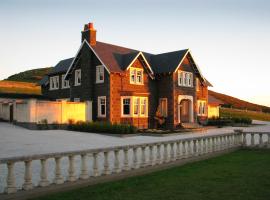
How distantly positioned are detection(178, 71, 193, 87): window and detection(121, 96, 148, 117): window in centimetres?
535

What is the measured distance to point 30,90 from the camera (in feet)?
255

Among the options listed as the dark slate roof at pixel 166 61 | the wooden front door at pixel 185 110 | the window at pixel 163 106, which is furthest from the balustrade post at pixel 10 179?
the wooden front door at pixel 185 110

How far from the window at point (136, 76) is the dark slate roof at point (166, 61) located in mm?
2459

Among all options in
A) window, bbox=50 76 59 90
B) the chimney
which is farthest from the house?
window, bbox=50 76 59 90

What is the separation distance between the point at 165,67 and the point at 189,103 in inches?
230

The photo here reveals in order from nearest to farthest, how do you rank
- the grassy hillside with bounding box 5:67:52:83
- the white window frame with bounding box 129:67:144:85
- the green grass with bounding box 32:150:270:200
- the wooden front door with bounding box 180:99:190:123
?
the green grass with bounding box 32:150:270:200
the white window frame with bounding box 129:67:144:85
the wooden front door with bounding box 180:99:190:123
the grassy hillside with bounding box 5:67:52:83

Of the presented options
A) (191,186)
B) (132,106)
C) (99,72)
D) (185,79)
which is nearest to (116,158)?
(191,186)

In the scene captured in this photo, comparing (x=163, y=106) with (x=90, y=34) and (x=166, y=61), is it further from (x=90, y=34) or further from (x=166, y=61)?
(x=90, y=34)

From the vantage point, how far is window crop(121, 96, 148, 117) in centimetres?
3519

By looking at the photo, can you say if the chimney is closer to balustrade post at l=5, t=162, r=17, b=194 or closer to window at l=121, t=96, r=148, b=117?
window at l=121, t=96, r=148, b=117

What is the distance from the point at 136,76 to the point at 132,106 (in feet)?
11.4

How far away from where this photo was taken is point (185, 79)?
40281 mm

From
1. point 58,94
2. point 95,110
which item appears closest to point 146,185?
point 95,110

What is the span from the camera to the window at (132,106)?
35.2m
